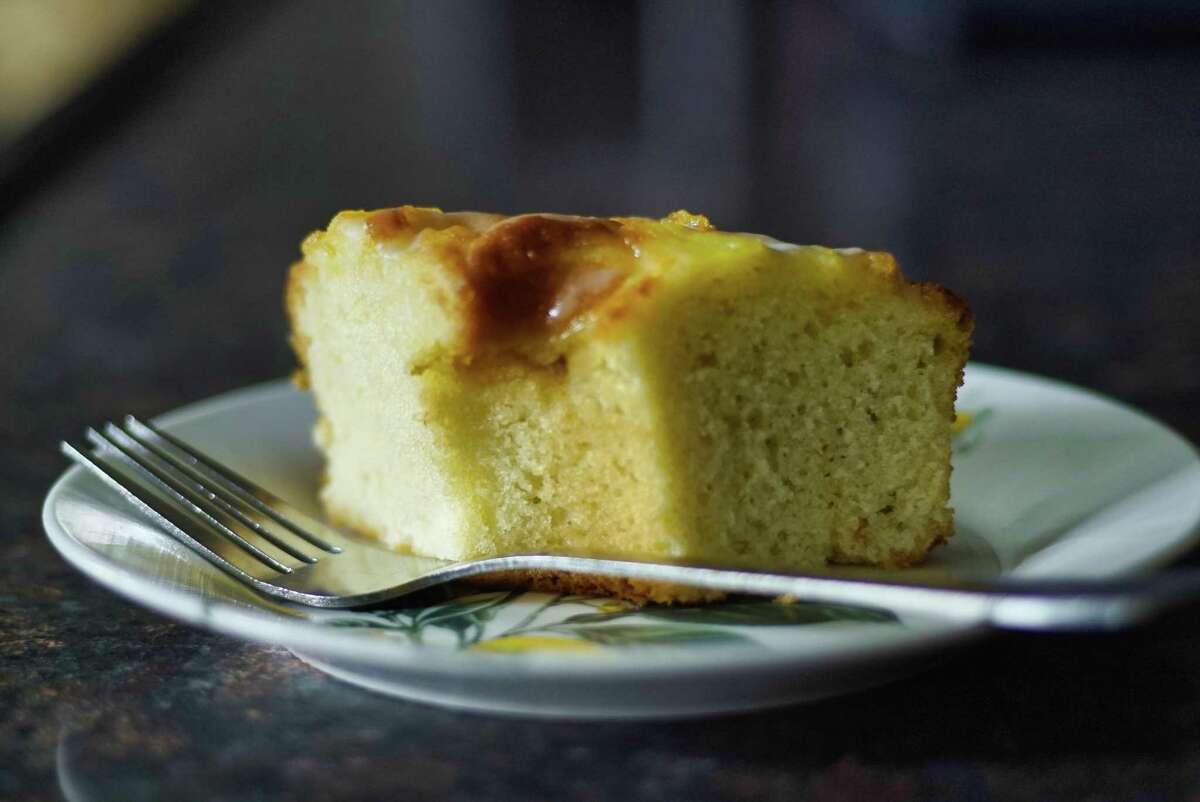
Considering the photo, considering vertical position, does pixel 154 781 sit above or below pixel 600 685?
below

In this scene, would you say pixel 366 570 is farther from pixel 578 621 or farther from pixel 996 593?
pixel 996 593

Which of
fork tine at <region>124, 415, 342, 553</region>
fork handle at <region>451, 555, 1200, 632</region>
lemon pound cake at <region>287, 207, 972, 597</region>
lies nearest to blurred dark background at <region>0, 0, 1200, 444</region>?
fork tine at <region>124, 415, 342, 553</region>

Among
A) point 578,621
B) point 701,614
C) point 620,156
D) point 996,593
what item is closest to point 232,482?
point 578,621

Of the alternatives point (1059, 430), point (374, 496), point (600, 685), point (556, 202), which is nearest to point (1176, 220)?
point (556, 202)

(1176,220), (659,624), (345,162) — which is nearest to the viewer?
(659,624)

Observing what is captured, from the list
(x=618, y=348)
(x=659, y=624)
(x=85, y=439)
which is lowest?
(x=85, y=439)

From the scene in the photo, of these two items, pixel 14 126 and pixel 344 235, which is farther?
pixel 14 126

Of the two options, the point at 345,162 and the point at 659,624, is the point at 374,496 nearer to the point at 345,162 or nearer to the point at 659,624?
the point at 659,624
